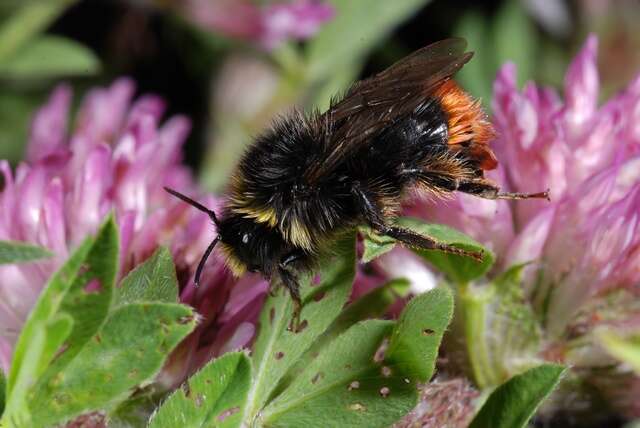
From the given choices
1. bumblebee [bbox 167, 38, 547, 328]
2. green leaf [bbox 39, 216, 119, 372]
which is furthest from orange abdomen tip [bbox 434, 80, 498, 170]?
green leaf [bbox 39, 216, 119, 372]

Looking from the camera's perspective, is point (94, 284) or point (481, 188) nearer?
point (94, 284)

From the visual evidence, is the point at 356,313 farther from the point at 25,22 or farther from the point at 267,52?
the point at 267,52

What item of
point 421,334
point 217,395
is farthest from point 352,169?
point 217,395

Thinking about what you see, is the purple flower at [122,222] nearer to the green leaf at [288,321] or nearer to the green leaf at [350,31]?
the green leaf at [288,321]

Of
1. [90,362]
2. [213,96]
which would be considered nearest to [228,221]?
[90,362]

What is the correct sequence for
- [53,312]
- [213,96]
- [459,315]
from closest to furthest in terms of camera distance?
[53,312]
[459,315]
[213,96]

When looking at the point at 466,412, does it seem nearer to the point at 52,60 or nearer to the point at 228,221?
the point at 228,221

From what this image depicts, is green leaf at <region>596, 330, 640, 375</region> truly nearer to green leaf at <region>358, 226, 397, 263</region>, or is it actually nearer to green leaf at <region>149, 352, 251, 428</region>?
green leaf at <region>358, 226, 397, 263</region>
